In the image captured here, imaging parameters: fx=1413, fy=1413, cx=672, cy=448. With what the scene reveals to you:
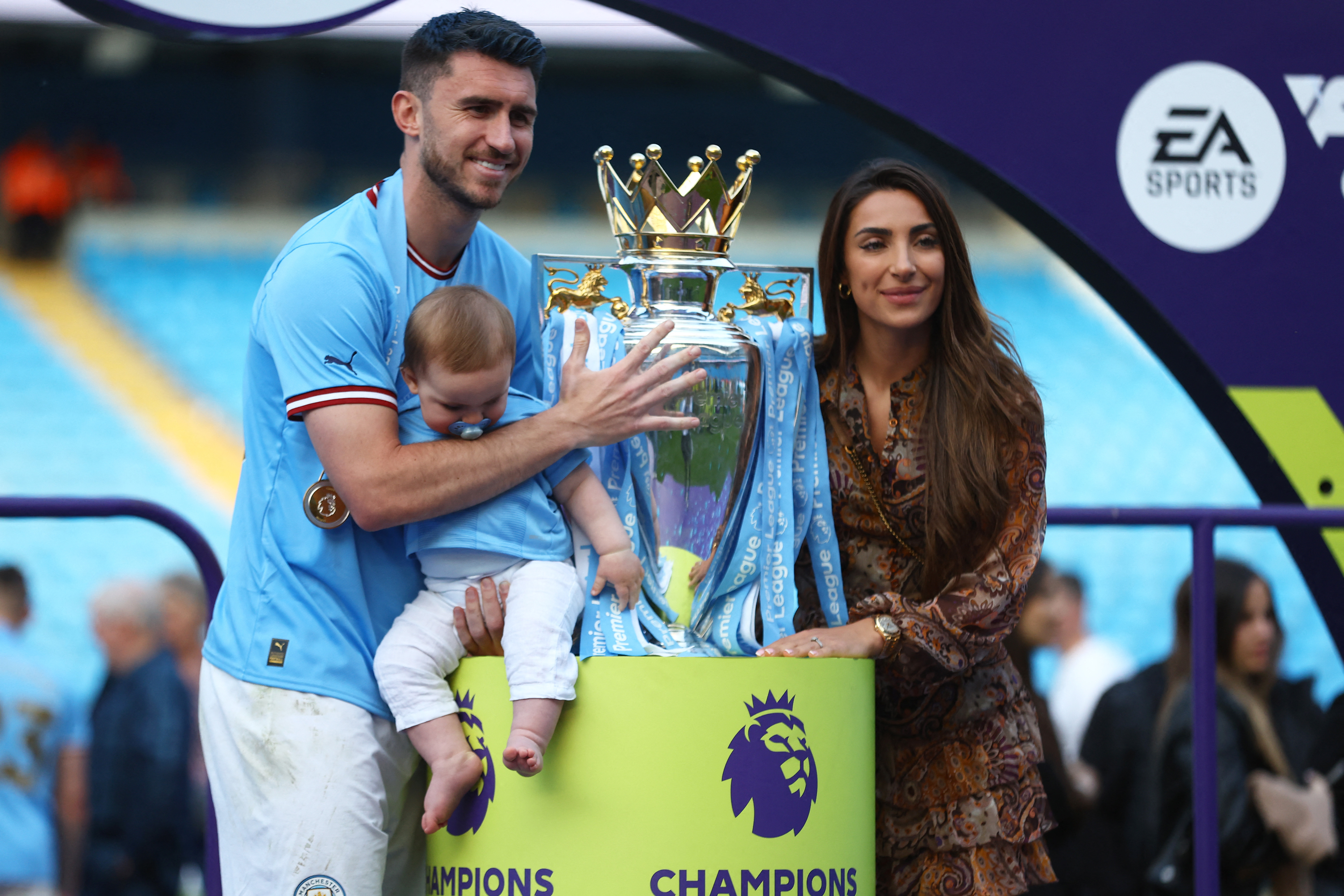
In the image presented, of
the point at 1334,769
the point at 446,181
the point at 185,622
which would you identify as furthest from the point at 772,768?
the point at 185,622

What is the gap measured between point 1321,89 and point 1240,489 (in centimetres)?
407

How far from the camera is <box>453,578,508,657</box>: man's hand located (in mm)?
1710

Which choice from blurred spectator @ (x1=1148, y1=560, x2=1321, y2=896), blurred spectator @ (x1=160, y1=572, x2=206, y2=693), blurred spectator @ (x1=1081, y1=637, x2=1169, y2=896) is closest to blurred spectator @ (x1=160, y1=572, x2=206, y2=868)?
blurred spectator @ (x1=160, y1=572, x2=206, y2=693)

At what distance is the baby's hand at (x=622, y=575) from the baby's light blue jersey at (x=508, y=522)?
63mm

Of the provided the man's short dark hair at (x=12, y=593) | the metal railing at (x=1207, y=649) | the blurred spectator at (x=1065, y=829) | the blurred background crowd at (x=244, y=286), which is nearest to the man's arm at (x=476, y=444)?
the metal railing at (x=1207, y=649)

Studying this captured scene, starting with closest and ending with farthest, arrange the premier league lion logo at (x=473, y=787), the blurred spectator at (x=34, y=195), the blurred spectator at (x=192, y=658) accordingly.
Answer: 1. the premier league lion logo at (x=473, y=787)
2. the blurred spectator at (x=192, y=658)
3. the blurred spectator at (x=34, y=195)

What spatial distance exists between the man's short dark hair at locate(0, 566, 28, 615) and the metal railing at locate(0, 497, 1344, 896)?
179cm

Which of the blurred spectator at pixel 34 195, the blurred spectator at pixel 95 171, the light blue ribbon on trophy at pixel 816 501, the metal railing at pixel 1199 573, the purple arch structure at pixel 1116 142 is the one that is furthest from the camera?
the blurred spectator at pixel 95 171

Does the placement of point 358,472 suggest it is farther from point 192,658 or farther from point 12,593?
point 12,593

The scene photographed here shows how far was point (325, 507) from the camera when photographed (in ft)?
5.81

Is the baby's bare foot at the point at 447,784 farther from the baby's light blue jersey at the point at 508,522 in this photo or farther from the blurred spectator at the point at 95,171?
the blurred spectator at the point at 95,171

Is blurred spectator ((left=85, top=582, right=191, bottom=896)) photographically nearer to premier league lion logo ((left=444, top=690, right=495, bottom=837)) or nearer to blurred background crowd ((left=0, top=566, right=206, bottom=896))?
blurred background crowd ((left=0, top=566, right=206, bottom=896))

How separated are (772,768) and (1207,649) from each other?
1.07 metres

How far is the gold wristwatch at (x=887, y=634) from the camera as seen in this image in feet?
5.98
